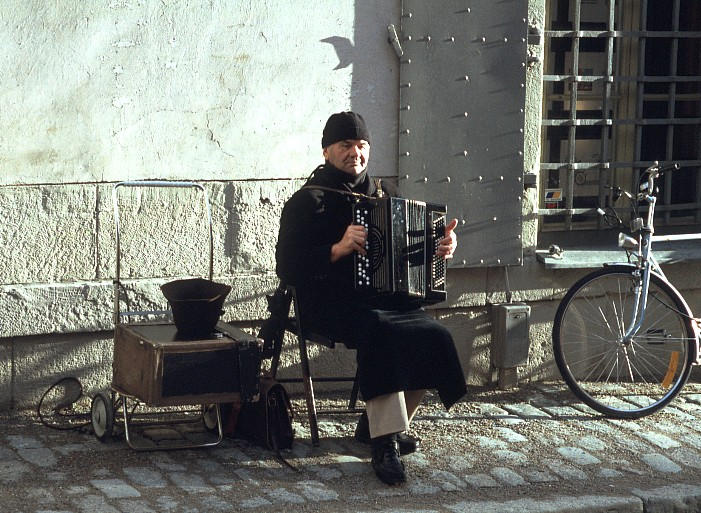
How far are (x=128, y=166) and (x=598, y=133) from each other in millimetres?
2982

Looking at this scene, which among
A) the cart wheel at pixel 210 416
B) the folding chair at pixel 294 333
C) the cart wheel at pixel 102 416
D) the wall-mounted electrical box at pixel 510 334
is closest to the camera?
the cart wheel at pixel 102 416

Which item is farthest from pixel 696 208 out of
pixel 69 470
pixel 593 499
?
pixel 69 470

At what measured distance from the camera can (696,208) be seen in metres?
7.55

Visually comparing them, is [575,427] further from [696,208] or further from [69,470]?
[69,470]

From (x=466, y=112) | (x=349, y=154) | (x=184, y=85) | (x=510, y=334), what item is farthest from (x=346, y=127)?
(x=510, y=334)

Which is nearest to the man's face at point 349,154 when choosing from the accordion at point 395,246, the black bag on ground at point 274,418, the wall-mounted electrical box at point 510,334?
the accordion at point 395,246

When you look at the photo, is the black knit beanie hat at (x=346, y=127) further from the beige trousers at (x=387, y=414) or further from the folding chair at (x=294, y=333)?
the beige trousers at (x=387, y=414)

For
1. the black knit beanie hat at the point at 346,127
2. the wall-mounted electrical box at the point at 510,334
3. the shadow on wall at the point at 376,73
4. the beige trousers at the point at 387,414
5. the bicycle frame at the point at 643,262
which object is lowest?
the beige trousers at the point at 387,414

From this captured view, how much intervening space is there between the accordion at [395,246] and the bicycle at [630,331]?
1.25 meters

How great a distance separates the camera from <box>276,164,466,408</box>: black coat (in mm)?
5285

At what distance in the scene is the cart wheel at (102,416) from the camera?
5422mm

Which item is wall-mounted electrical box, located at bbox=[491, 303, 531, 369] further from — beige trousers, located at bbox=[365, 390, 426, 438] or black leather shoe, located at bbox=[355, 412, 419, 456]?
beige trousers, located at bbox=[365, 390, 426, 438]

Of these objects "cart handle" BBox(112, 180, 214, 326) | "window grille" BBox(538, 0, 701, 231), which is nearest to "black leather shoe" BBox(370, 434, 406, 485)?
"cart handle" BBox(112, 180, 214, 326)

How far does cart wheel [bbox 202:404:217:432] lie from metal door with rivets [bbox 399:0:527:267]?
5.42ft
